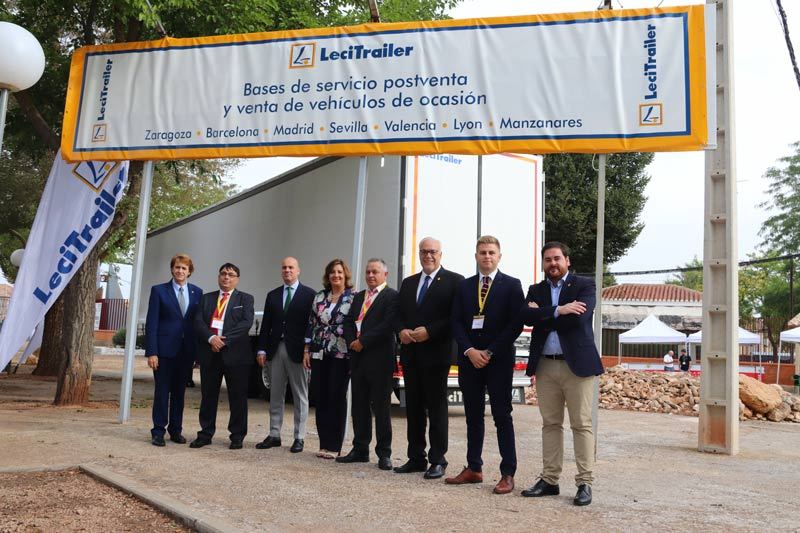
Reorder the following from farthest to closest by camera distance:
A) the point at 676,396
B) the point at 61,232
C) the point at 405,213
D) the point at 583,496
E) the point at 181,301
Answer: the point at 676,396 → the point at 405,213 → the point at 61,232 → the point at 181,301 → the point at 583,496

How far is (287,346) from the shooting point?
282 inches

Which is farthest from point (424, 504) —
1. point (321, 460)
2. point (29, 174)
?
point (29, 174)

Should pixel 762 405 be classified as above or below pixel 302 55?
below

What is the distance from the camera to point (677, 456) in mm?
7730

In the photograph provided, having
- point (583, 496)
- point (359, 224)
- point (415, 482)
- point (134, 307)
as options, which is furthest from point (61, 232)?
point (583, 496)

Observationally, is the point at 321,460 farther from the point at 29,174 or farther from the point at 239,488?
the point at 29,174

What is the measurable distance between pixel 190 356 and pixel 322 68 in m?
3.23

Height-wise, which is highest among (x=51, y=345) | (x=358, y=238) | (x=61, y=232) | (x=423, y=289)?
(x=61, y=232)

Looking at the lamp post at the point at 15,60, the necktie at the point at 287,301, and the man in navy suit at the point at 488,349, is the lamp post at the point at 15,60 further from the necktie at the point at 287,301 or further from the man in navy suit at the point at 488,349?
the man in navy suit at the point at 488,349

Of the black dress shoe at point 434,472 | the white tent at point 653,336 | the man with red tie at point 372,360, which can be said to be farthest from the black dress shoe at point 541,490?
the white tent at point 653,336

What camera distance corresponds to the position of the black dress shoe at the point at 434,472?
5.86 meters

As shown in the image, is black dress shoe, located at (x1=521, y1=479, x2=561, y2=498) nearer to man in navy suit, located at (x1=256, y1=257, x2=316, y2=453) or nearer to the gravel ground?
the gravel ground

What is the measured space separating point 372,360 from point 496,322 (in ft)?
4.32

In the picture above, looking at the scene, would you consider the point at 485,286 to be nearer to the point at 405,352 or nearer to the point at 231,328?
the point at 405,352
